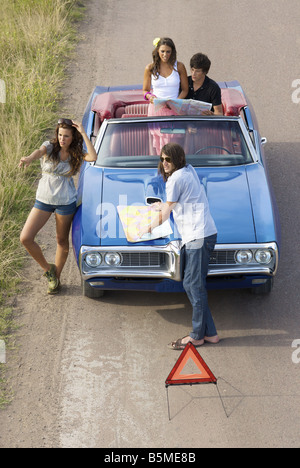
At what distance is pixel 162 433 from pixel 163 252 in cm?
151

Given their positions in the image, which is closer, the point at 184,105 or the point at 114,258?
the point at 114,258

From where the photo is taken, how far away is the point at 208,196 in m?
6.45

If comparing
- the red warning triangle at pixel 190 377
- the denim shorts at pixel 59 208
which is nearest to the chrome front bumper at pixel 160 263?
the denim shorts at pixel 59 208

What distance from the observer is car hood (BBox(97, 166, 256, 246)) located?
604 centimetres

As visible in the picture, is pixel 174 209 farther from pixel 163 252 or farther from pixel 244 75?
pixel 244 75

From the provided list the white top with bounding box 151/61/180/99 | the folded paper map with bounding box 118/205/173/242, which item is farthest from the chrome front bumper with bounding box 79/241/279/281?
the white top with bounding box 151/61/180/99

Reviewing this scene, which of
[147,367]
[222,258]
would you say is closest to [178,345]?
[147,367]

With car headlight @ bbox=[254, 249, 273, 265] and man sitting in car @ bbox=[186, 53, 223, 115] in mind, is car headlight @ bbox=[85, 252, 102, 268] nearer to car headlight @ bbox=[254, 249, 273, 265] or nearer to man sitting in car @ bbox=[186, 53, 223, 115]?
car headlight @ bbox=[254, 249, 273, 265]

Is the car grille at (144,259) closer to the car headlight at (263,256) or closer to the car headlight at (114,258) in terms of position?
the car headlight at (114,258)

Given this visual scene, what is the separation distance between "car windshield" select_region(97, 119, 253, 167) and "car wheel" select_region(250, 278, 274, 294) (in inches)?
48.2

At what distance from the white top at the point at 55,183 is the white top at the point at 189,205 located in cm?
120

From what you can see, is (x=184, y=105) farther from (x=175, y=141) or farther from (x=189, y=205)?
(x=189, y=205)

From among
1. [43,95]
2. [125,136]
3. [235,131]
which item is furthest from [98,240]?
[43,95]

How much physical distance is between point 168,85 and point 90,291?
2622 millimetres
